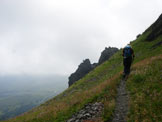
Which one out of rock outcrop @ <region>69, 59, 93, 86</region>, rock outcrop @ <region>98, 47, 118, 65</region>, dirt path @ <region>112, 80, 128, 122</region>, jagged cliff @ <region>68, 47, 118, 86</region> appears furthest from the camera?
rock outcrop @ <region>69, 59, 93, 86</region>

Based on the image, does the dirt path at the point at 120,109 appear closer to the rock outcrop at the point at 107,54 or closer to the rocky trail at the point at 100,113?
the rocky trail at the point at 100,113

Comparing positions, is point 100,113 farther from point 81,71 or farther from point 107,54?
point 81,71

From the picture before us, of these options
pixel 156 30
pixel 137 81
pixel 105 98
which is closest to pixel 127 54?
pixel 137 81

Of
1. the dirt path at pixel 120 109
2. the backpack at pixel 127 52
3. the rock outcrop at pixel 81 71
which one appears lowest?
the dirt path at pixel 120 109

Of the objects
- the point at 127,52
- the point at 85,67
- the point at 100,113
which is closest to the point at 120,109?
the point at 100,113

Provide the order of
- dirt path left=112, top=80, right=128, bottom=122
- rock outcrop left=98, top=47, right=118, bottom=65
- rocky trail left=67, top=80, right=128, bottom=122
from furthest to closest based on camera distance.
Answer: rock outcrop left=98, top=47, right=118, bottom=65, rocky trail left=67, top=80, right=128, bottom=122, dirt path left=112, top=80, right=128, bottom=122

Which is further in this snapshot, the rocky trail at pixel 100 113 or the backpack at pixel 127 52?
the backpack at pixel 127 52

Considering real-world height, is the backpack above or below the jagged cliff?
below

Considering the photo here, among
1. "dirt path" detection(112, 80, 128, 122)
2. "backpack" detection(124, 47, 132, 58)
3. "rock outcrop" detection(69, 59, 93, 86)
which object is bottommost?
"dirt path" detection(112, 80, 128, 122)

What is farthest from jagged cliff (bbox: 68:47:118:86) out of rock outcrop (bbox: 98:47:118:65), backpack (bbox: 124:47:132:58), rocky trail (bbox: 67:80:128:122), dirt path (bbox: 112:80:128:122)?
rocky trail (bbox: 67:80:128:122)

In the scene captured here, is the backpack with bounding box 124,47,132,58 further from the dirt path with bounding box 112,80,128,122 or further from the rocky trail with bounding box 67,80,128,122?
the rocky trail with bounding box 67,80,128,122

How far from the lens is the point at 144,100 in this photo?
9258 mm

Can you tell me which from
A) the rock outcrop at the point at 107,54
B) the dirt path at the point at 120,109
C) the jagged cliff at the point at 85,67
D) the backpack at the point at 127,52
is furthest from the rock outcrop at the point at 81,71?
the dirt path at the point at 120,109

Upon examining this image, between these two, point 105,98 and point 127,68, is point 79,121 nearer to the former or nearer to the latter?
point 105,98
